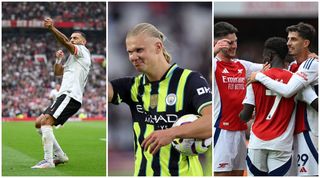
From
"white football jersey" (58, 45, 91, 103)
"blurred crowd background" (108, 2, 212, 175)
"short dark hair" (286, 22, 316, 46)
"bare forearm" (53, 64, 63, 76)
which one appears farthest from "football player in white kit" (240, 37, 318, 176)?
"bare forearm" (53, 64, 63, 76)

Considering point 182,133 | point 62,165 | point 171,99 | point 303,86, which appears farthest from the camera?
Result: point 62,165

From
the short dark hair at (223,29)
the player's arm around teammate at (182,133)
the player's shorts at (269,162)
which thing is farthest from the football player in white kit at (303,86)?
the player's arm around teammate at (182,133)

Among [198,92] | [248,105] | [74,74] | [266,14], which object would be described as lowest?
[248,105]

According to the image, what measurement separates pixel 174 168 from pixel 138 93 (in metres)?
0.57

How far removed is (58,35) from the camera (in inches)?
222

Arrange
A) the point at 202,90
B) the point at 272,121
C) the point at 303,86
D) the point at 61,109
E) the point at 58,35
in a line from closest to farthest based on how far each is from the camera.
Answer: the point at 202,90 < the point at 303,86 < the point at 272,121 < the point at 58,35 < the point at 61,109

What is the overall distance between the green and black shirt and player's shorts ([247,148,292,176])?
3.97ft

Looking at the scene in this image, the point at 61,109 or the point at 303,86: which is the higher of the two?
the point at 303,86

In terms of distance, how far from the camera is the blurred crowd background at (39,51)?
1468cm

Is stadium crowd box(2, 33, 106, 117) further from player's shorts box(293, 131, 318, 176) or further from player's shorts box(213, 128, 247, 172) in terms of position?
player's shorts box(293, 131, 318, 176)

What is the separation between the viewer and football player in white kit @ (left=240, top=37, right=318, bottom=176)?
5.14 meters

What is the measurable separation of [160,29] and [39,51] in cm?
1186

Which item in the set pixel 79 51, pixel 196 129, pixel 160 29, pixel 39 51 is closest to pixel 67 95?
pixel 79 51

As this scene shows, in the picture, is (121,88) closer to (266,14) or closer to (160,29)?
(160,29)
